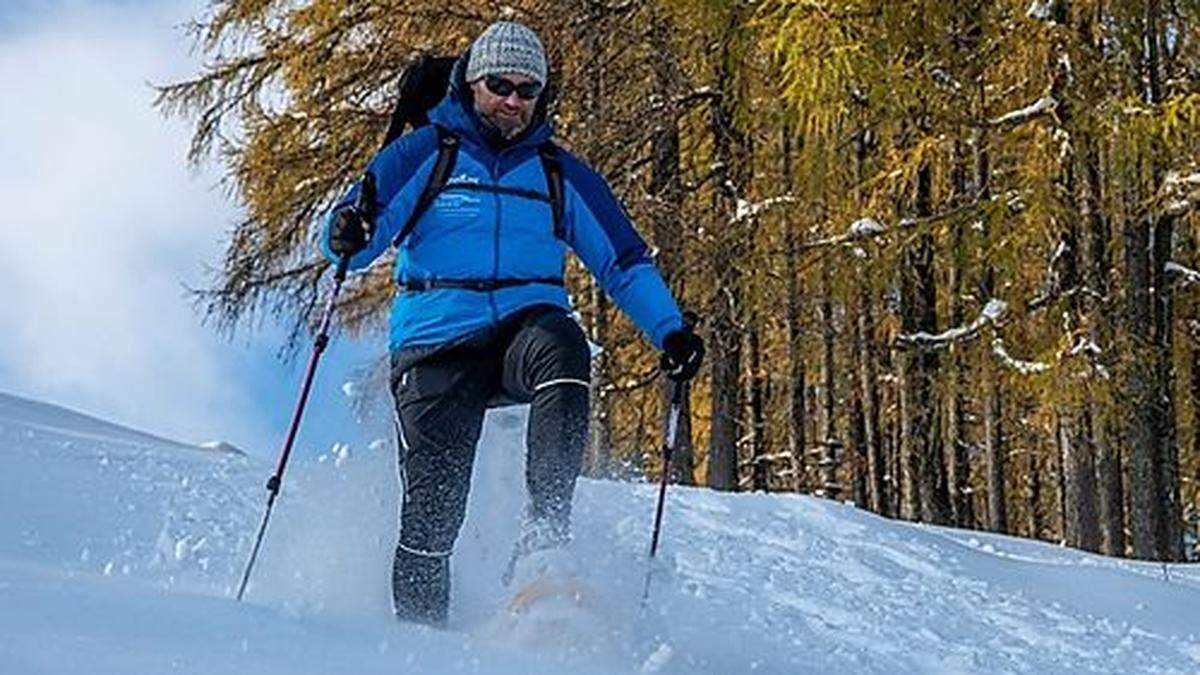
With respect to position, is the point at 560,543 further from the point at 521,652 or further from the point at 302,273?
the point at 302,273

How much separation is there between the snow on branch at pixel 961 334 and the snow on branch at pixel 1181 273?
2.22 meters

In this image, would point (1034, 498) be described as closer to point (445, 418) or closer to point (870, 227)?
point (870, 227)

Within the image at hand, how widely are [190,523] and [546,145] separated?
280 centimetres

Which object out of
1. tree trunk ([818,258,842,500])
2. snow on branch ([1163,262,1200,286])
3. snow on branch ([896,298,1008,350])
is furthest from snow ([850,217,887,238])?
tree trunk ([818,258,842,500])

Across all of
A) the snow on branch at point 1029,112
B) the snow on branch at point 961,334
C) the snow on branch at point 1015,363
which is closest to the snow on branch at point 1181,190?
the snow on branch at point 1029,112

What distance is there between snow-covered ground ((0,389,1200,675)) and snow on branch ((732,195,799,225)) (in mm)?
4522

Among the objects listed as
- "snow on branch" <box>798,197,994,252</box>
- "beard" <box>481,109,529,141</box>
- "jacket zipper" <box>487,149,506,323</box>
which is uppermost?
"snow on branch" <box>798,197,994,252</box>

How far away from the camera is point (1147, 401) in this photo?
11125 millimetres

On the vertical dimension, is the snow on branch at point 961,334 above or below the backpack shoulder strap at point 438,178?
above

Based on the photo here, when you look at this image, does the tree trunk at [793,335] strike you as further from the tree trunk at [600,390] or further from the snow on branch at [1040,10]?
the snow on branch at [1040,10]

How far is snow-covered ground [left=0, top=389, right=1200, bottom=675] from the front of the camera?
9.14ft

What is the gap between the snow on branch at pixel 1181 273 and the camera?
44.2ft

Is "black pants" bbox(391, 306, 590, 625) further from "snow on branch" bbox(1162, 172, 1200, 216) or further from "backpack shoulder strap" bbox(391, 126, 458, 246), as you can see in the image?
"snow on branch" bbox(1162, 172, 1200, 216)

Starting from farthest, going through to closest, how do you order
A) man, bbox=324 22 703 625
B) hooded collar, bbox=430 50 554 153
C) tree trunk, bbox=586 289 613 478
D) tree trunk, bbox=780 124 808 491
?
tree trunk, bbox=780 124 808 491, tree trunk, bbox=586 289 613 478, hooded collar, bbox=430 50 554 153, man, bbox=324 22 703 625
